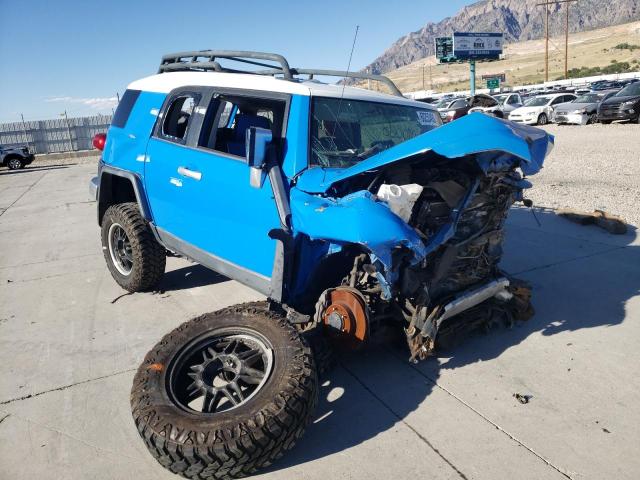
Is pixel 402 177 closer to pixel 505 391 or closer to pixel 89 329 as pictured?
pixel 505 391

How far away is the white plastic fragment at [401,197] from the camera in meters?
2.80

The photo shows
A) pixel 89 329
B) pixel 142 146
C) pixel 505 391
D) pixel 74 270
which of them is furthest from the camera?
pixel 74 270

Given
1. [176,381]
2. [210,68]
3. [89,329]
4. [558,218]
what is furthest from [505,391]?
[558,218]

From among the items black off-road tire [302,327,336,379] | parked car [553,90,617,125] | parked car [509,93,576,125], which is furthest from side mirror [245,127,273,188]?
parked car [509,93,576,125]

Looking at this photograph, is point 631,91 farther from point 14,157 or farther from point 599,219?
point 14,157

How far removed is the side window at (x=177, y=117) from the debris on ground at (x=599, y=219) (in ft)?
17.3

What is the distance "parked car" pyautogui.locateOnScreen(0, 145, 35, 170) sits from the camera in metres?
21.2

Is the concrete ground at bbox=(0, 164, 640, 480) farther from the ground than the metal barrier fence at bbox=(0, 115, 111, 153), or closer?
closer

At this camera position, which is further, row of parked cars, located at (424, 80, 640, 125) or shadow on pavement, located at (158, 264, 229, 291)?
row of parked cars, located at (424, 80, 640, 125)

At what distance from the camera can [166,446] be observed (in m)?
2.42

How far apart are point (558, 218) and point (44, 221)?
8431 millimetres

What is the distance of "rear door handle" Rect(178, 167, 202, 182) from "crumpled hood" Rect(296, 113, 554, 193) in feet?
3.68

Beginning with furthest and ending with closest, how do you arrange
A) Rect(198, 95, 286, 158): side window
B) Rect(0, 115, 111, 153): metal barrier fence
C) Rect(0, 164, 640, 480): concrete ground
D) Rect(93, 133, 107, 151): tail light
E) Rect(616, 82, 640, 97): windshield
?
Rect(0, 115, 111, 153): metal barrier fence, Rect(616, 82, 640, 97): windshield, Rect(93, 133, 107, 151): tail light, Rect(198, 95, 286, 158): side window, Rect(0, 164, 640, 480): concrete ground

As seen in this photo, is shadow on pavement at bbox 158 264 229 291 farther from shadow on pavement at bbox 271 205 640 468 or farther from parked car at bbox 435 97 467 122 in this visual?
parked car at bbox 435 97 467 122
